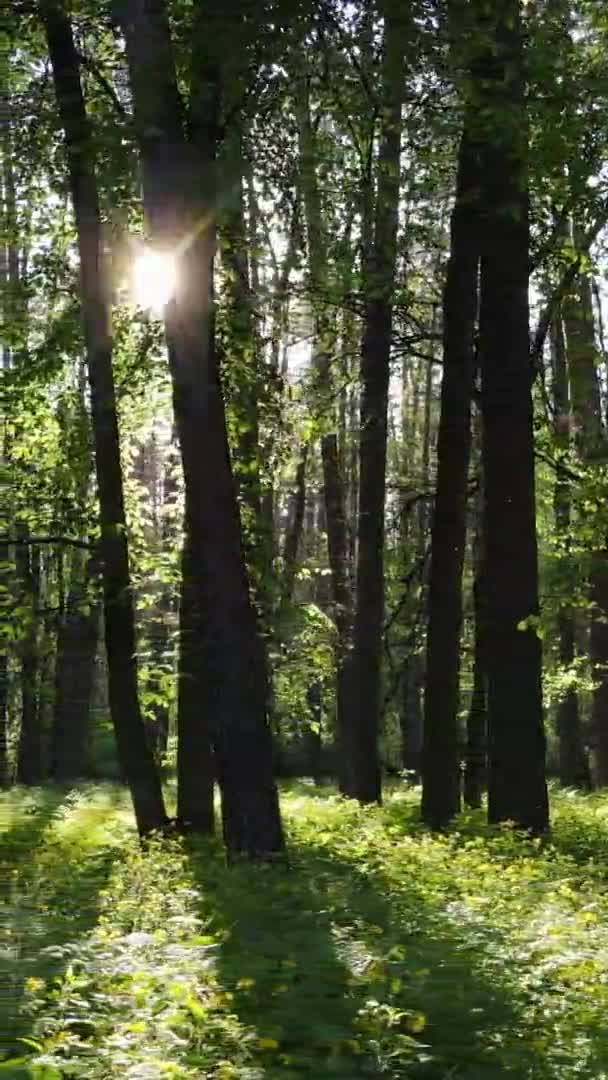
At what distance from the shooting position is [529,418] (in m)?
12.0

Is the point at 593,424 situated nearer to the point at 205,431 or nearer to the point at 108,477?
the point at 108,477

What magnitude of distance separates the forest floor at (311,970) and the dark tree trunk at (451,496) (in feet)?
12.0

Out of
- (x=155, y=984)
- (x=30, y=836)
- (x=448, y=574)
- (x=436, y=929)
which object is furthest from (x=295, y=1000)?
(x=30, y=836)

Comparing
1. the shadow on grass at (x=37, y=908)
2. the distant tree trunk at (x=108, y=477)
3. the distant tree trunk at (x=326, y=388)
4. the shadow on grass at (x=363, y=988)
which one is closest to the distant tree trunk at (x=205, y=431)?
the distant tree trunk at (x=326, y=388)

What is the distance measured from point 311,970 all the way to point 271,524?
24.5 feet

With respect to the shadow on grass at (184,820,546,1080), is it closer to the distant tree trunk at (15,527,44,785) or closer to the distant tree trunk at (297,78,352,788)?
the distant tree trunk at (297,78,352,788)

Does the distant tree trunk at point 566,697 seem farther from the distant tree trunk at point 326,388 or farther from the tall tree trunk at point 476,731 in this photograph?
the tall tree trunk at point 476,731

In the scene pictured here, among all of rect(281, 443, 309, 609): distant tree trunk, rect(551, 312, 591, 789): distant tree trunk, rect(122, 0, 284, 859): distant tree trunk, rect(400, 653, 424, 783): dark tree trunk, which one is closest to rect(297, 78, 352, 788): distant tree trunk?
rect(281, 443, 309, 609): distant tree trunk

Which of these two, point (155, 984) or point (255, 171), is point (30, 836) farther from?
point (155, 984)

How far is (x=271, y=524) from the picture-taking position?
12.9 m

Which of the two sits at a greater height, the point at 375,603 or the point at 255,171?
the point at 255,171

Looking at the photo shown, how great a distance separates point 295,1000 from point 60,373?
897cm

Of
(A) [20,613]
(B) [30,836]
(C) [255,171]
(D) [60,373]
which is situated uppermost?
(C) [255,171]

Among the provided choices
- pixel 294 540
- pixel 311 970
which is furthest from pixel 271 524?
pixel 294 540
